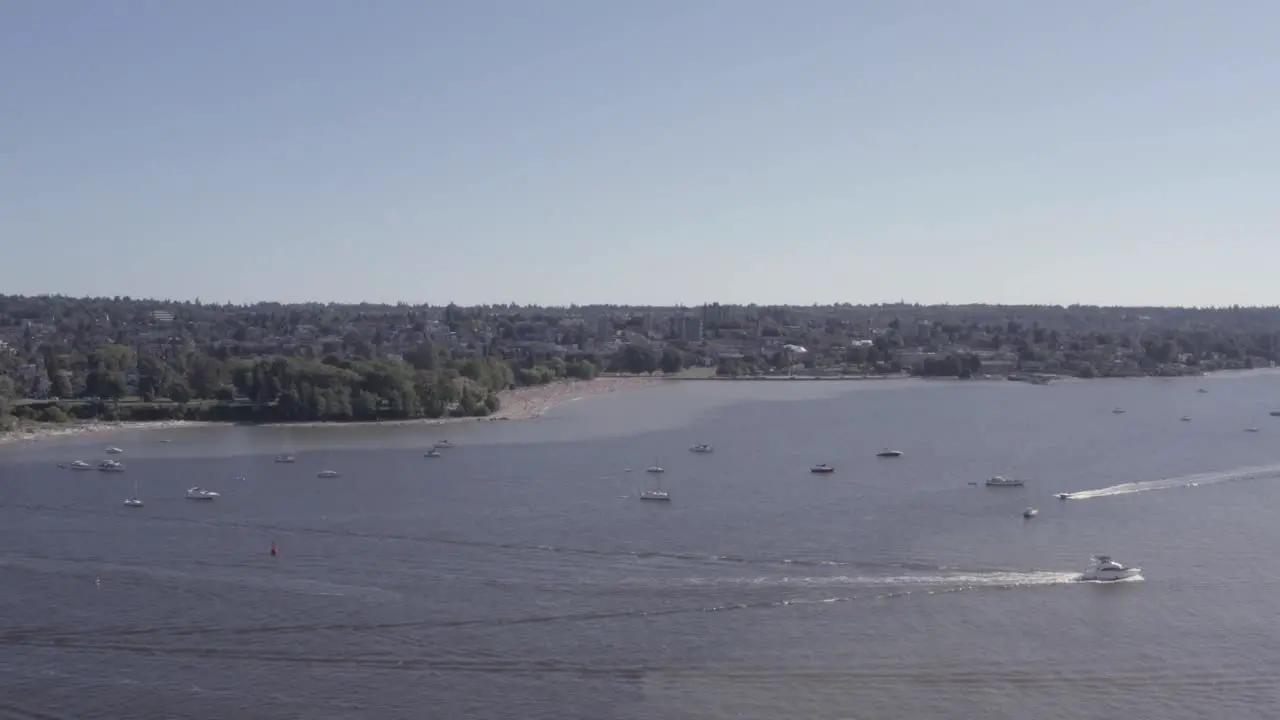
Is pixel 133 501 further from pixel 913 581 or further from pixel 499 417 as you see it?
pixel 499 417

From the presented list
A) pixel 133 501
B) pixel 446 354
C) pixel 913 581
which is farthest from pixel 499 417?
pixel 913 581

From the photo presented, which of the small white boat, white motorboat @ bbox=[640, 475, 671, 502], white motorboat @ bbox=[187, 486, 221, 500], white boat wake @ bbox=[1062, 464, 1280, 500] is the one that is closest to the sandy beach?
the small white boat

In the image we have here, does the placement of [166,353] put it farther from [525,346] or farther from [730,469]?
[730,469]

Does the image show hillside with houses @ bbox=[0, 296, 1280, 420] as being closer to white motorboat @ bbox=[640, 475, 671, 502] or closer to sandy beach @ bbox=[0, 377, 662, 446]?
sandy beach @ bbox=[0, 377, 662, 446]

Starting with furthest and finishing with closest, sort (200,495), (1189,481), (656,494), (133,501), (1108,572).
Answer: (1189,481) → (200,495) → (656,494) → (133,501) → (1108,572)

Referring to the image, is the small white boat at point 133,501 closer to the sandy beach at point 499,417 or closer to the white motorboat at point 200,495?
the white motorboat at point 200,495

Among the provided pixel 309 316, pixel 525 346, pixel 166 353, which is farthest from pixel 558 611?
pixel 309 316

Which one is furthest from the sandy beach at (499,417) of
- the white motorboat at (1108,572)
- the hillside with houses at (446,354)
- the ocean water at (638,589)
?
the white motorboat at (1108,572)
